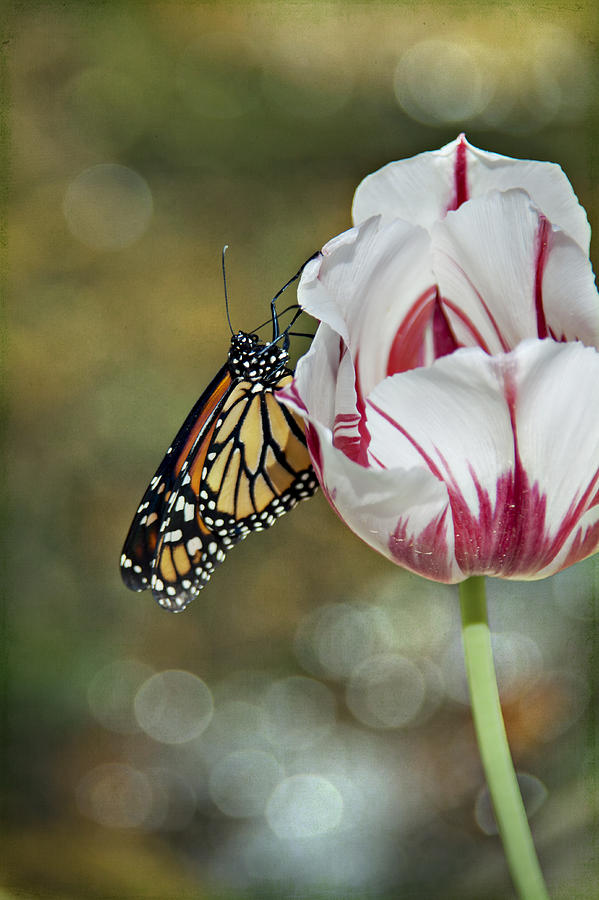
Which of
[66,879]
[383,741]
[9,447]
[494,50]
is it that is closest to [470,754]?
[383,741]

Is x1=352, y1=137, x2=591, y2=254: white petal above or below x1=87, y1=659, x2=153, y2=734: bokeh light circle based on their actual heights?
above

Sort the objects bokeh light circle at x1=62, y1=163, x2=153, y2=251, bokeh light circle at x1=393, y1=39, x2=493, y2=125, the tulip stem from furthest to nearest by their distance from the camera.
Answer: bokeh light circle at x1=62, y1=163, x2=153, y2=251, bokeh light circle at x1=393, y1=39, x2=493, y2=125, the tulip stem

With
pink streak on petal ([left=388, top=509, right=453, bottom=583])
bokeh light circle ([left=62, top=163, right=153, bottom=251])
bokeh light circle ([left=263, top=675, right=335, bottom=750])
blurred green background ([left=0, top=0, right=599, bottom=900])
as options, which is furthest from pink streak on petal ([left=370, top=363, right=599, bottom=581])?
bokeh light circle ([left=62, top=163, right=153, bottom=251])

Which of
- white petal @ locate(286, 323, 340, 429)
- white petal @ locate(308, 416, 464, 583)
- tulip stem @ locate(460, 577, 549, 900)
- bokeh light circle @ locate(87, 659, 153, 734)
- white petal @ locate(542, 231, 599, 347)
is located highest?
white petal @ locate(542, 231, 599, 347)

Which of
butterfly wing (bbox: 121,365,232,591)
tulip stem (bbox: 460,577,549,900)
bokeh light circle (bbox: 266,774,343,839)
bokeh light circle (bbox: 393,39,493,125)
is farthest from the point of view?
bokeh light circle (bbox: 393,39,493,125)

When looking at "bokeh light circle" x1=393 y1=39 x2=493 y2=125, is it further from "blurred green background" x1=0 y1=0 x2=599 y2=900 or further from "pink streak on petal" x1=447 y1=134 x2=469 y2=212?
"pink streak on petal" x1=447 y1=134 x2=469 y2=212

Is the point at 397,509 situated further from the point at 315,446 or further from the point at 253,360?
the point at 253,360

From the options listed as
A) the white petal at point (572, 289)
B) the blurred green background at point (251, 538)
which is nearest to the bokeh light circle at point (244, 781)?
the blurred green background at point (251, 538)
